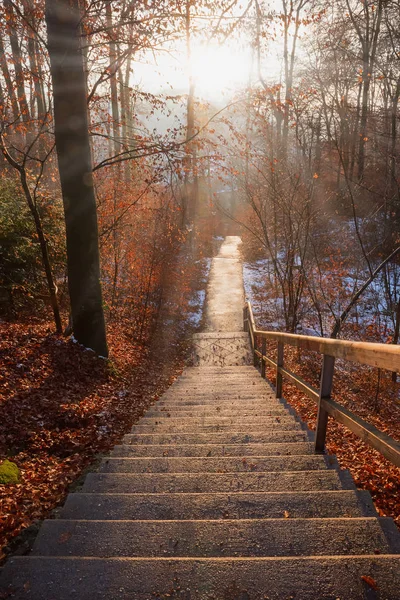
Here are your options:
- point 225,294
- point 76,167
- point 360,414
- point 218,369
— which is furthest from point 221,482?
point 225,294

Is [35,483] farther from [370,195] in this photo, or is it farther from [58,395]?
[370,195]

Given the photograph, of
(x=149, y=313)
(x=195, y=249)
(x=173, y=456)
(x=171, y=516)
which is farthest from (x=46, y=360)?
(x=195, y=249)

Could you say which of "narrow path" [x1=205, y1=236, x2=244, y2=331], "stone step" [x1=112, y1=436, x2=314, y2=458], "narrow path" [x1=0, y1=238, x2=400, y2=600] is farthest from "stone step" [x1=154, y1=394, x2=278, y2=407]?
"narrow path" [x1=205, y1=236, x2=244, y2=331]

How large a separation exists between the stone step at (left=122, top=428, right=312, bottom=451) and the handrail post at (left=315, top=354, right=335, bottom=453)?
489 mm

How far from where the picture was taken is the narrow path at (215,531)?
5.82ft

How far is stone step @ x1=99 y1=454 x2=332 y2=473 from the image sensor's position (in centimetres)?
322

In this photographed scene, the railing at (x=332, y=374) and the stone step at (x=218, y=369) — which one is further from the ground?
the railing at (x=332, y=374)

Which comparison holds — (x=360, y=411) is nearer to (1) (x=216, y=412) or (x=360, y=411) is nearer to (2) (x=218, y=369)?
(2) (x=218, y=369)

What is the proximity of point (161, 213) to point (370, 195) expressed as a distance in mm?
12223

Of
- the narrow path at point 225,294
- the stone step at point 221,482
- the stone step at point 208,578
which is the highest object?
the stone step at point 208,578

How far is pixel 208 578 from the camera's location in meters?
1.81

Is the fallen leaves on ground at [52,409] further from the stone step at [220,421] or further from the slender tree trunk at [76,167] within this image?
the slender tree trunk at [76,167]

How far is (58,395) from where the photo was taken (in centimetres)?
593

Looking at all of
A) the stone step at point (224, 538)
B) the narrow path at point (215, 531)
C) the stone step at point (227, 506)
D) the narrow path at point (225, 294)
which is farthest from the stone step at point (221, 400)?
the narrow path at point (225, 294)
